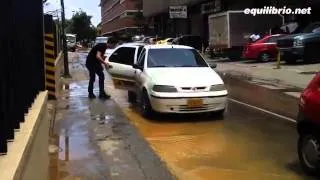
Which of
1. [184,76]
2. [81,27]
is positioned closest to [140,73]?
[184,76]

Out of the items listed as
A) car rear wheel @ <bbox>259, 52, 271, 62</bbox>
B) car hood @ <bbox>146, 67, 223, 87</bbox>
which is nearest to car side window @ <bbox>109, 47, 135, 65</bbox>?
car hood @ <bbox>146, 67, 223, 87</bbox>

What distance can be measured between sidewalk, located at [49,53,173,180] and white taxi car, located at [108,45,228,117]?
0.75 meters

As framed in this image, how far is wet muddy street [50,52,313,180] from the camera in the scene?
727cm

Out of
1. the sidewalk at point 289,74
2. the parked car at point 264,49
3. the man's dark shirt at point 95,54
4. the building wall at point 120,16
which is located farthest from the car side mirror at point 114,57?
the building wall at point 120,16

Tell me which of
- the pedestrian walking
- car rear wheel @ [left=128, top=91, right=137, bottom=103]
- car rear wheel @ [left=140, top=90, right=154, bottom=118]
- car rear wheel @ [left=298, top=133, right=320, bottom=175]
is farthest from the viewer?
the pedestrian walking

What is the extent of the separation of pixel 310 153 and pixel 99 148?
3.34 meters

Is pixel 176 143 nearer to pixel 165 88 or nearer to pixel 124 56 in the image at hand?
pixel 165 88

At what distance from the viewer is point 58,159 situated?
8.09 meters

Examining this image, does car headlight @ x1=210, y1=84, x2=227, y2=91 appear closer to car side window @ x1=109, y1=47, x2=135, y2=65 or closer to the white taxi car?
the white taxi car

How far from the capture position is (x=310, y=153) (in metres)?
6.67

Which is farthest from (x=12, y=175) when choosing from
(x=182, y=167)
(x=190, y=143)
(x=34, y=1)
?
(x=190, y=143)

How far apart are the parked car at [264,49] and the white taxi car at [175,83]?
1748 centimetres

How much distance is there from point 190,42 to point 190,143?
35.3 metres

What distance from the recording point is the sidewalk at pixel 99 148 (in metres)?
7.21
